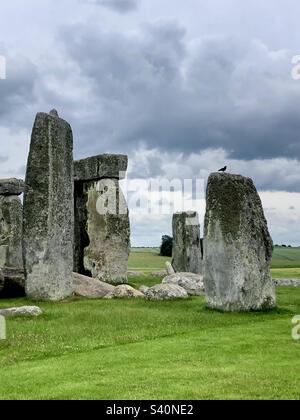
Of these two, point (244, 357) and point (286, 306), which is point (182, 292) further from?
point (244, 357)

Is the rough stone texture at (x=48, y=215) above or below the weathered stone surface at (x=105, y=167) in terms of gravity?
below

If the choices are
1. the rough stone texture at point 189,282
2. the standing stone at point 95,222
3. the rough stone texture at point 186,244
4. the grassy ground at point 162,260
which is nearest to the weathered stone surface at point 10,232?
the standing stone at point 95,222

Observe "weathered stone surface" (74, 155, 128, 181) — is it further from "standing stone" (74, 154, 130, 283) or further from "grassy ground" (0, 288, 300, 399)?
"grassy ground" (0, 288, 300, 399)

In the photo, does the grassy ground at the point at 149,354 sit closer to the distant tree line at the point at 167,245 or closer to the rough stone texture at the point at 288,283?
the rough stone texture at the point at 288,283

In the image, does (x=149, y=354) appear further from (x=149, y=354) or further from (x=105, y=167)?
(x=105, y=167)

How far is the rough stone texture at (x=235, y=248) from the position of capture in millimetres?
17734

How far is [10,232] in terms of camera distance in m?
32.9

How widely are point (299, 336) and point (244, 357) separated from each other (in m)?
2.53

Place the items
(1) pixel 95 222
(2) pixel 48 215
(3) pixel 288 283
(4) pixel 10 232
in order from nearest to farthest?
1. (2) pixel 48 215
2. (1) pixel 95 222
3. (3) pixel 288 283
4. (4) pixel 10 232

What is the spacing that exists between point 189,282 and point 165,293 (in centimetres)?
502

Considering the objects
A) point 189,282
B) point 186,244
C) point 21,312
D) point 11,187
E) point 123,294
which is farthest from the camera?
point 186,244

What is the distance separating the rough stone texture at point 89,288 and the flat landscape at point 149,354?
252cm

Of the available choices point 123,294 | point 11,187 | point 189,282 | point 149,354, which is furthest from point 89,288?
point 11,187
